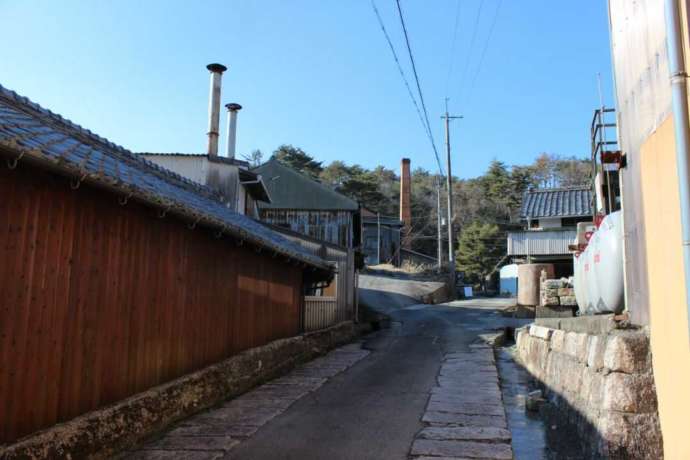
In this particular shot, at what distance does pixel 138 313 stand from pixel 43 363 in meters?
1.48

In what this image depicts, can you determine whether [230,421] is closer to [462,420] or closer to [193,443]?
[193,443]

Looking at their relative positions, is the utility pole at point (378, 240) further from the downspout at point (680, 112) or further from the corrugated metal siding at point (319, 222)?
the downspout at point (680, 112)

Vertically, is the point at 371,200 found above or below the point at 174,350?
above

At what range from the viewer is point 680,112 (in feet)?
12.2

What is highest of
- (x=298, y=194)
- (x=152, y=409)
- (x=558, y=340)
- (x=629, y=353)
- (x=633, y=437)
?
(x=298, y=194)

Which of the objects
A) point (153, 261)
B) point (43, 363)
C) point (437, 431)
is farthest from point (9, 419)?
point (437, 431)

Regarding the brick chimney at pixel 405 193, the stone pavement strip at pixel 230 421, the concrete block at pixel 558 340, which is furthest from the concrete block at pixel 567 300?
the brick chimney at pixel 405 193

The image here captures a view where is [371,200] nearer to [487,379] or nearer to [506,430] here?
[487,379]

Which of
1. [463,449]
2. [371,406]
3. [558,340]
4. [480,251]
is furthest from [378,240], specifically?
[463,449]

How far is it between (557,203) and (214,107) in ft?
72.8

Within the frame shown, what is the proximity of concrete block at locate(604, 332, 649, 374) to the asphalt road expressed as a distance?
229cm

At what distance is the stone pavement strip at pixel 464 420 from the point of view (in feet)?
17.9

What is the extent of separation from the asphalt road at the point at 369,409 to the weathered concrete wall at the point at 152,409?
1.12 m

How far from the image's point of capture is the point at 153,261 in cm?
623
